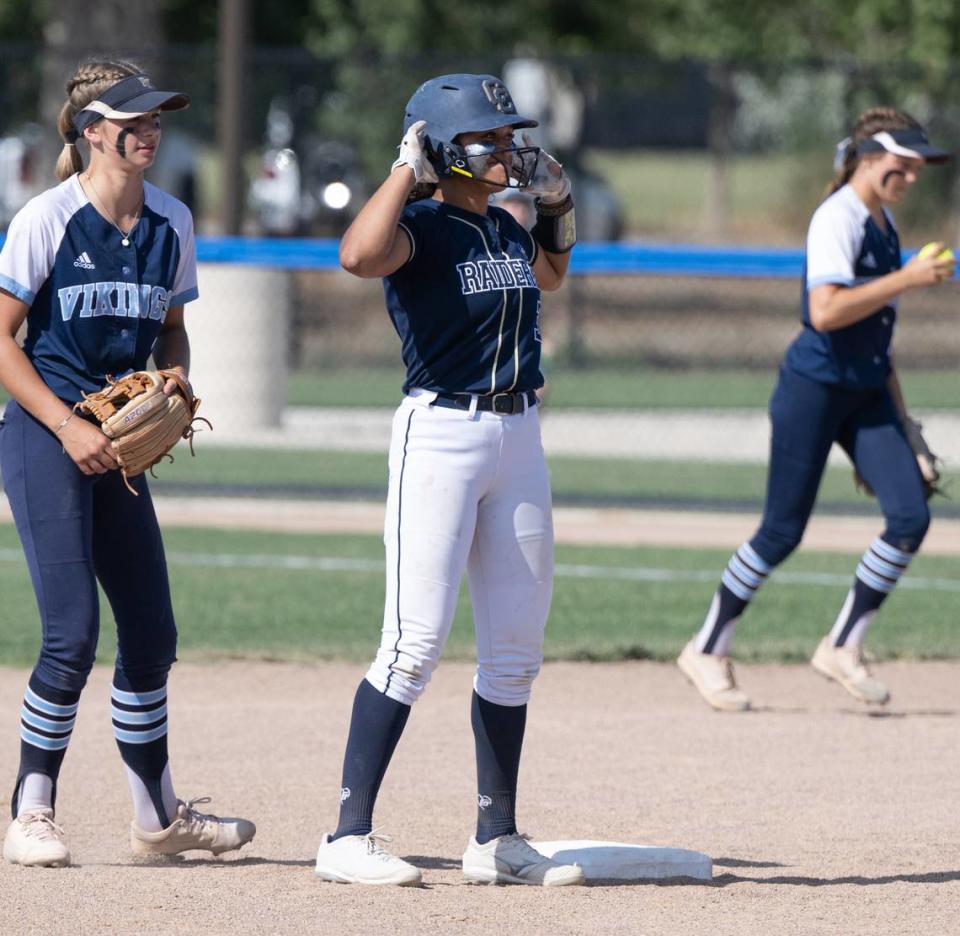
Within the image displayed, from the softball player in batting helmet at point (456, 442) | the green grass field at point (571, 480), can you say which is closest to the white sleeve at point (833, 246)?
the softball player in batting helmet at point (456, 442)

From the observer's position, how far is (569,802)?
5.76 m

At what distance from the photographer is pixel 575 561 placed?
35.4ft

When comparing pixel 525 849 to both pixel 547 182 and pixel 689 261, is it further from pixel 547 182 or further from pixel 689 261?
pixel 689 261

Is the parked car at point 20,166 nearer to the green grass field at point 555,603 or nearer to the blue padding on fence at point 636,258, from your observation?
the blue padding on fence at point 636,258

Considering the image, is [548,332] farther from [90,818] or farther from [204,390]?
[90,818]

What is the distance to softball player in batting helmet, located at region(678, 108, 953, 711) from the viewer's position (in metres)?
6.70

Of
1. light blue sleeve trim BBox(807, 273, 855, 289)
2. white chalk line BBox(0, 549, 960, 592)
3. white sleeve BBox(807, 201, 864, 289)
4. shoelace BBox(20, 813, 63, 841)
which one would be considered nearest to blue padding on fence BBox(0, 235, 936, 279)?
white chalk line BBox(0, 549, 960, 592)

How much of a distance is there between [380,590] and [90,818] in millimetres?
4357

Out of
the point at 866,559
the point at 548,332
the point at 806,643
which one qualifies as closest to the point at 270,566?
the point at 806,643

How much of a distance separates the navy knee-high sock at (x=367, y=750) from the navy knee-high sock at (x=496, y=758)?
255 mm

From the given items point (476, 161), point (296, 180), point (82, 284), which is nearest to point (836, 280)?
point (476, 161)

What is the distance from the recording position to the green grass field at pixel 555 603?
8.40m

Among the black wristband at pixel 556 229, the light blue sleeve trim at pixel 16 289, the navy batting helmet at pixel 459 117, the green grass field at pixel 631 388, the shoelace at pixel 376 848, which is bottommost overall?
the green grass field at pixel 631 388

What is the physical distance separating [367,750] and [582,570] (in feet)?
19.4
